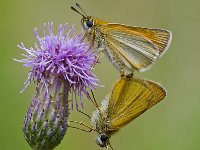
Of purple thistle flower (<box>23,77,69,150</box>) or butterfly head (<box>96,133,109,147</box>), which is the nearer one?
purple thistle flower (<box>23,77,69,150</box>)

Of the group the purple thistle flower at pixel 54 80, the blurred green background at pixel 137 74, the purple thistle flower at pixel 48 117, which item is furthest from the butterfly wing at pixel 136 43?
the blurred green background at pixel 137 74

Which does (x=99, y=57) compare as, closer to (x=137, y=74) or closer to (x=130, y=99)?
(x=130, y=99)

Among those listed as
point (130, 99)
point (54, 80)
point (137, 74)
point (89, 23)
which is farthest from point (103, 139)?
point (137, 74)

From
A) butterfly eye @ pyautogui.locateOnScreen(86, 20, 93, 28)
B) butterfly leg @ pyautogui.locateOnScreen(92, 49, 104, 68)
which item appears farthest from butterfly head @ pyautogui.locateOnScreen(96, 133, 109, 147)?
butterfly eye @ pyautogui.locateOnScreen(86, 20, 93, 28)

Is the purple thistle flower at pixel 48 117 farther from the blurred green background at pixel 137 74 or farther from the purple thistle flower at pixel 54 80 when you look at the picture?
the blurred green background at pixel 137 74

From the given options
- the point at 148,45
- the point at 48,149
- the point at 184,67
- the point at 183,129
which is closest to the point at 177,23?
the point at 184,67

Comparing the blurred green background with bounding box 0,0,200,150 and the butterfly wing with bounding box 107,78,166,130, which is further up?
the butterfly wing with bounding box 107,78,166,130

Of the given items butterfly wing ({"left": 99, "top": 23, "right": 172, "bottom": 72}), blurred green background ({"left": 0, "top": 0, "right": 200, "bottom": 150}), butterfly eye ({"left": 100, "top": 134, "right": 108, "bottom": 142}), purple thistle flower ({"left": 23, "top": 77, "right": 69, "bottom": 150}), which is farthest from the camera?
blurred green background ({"left": 0, "top": 0, "right": 200, "bottom": 150})

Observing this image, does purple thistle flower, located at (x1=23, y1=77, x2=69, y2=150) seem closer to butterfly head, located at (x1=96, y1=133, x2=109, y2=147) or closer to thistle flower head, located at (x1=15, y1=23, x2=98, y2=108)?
thistle flower head, located at (x1=15, y1=23, x2=98, y2=108)

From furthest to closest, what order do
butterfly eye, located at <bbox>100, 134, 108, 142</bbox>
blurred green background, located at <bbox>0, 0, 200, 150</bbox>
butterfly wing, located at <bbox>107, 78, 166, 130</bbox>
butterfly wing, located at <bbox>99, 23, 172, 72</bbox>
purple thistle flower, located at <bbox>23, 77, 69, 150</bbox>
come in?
blurred green background, located at <bbox>0, 0, 200, 150</bbox>, butterfly wing, located at <bbox>99, 23, 172, 72</bbox>, butterfly eye, located at <bbox>100, 134, 108, 142</bbox>, butterfly wing, located at <bbox>107, 78, 166, 130</bbox>, purple thistle flower, located at <bbox>23, 77, 69, 150</bbox>
